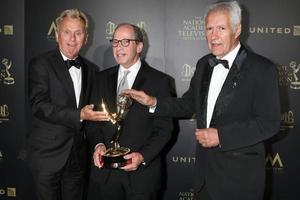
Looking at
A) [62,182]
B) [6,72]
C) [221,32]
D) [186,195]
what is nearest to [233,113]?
[221,32]

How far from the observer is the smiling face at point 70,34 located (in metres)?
2.83

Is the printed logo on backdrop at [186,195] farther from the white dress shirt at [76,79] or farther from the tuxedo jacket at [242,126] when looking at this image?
the white dress shirt at [76,79]

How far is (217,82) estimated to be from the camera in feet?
7.80

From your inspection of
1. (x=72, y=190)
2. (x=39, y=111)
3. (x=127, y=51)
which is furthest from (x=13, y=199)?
(x=127, y=51)

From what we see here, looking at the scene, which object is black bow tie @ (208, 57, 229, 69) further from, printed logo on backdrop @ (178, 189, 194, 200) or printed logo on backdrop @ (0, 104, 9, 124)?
Result: printed logo on backdrop @ (0, 104, 9, 124)

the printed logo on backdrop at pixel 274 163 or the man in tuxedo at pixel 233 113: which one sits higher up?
the man in tuxedo at pixel 233 113

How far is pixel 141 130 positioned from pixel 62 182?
850mm

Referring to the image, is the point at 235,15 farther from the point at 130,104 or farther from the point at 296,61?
the point at 296,61

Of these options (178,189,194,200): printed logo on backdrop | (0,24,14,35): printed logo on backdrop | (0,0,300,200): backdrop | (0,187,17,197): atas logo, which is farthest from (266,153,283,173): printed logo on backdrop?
(0,24,14,35): printed logo on backdrop

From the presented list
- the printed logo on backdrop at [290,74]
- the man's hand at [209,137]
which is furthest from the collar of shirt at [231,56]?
the printed logo on backdrop at [290,74]

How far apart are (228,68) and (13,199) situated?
2.98 meters

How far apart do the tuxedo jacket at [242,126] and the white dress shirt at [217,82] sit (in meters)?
0.03

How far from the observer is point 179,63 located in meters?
3.73

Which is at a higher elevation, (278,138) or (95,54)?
(95,54)
